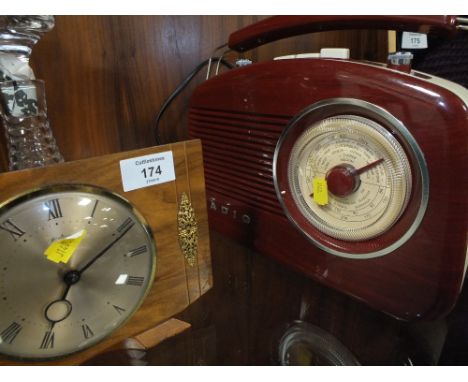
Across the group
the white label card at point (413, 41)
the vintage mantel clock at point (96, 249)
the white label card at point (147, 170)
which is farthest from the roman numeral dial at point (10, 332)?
the white label card at point (413, 41)

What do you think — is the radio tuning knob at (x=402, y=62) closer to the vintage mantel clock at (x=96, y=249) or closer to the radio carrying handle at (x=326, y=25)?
the radio carrying handle at (x=326, y=25)

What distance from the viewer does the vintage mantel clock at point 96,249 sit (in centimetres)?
50

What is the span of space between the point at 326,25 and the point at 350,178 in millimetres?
351

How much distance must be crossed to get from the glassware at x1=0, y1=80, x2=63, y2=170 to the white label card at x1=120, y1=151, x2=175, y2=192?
0.23 m

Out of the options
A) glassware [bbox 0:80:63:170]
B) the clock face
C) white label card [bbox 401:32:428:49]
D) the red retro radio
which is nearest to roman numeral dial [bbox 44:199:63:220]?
the clock face

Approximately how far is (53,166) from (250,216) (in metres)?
0.48

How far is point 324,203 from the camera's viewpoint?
715mm

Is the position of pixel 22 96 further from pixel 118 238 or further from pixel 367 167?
pixel 367 167

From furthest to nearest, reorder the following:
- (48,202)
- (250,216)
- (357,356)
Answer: (250,216), (357,356), (48,202)

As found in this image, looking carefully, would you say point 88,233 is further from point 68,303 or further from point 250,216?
point 250,216

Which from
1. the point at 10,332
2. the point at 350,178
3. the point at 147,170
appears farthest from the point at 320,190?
the point at 10,332

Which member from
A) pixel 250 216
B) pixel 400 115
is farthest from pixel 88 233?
pixel 400 115

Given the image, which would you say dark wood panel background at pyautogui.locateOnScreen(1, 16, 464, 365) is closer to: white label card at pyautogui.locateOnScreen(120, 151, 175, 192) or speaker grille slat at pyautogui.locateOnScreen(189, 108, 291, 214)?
speaker grille slat at pyautogui.locateOnScreen(189, 108, 291, 214)

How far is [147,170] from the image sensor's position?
59cm
